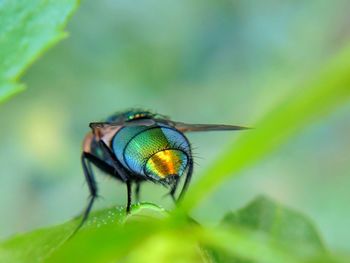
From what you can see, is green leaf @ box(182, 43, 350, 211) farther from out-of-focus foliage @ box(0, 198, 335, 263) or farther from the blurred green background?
the blurred green background

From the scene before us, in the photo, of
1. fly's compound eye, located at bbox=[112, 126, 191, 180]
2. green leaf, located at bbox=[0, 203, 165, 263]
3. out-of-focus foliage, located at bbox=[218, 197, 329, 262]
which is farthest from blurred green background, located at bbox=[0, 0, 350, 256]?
green leaf, located at bbox=[0, 203, 165, 263]

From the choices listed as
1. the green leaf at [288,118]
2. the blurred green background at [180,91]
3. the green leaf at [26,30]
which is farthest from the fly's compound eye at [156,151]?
the blurred green background at [180,91]

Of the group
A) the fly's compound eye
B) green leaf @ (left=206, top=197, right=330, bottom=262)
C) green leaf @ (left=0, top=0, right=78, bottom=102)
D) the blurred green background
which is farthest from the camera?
the blurred green background

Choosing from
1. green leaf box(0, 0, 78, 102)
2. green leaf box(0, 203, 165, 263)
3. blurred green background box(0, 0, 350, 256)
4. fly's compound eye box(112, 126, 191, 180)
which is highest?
green leaf box(0, 0, 78, 102)

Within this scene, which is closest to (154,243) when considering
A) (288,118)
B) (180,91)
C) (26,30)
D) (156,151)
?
(288,118)

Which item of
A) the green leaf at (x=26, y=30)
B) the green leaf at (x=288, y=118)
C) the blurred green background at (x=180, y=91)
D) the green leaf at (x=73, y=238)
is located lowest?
the blurred green background at (x=180, y=91)

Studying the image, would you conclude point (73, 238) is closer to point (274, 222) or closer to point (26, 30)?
point (274, 222)

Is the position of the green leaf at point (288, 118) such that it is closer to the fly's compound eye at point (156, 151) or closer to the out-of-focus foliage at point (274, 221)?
the out-of-focus foliage at point (274, 221)
